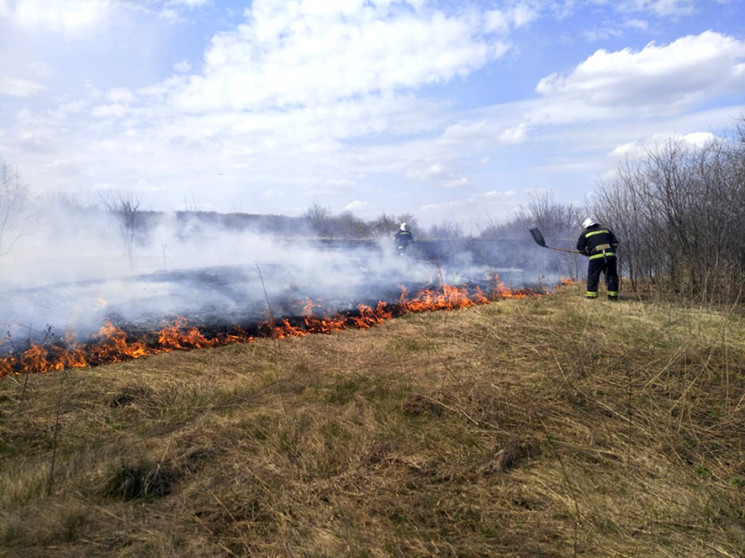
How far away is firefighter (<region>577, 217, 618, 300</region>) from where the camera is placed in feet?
35.2

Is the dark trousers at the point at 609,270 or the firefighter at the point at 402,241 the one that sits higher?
the firefighter at the point at 402,241

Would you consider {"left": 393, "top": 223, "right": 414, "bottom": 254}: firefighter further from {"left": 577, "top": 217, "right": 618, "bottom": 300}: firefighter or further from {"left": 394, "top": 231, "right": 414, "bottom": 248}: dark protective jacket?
{"left": 577, "top": 217, "right": 618, "bottom": 300}: firefighter

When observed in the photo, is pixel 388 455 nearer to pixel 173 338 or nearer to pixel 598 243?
pixel 173 338

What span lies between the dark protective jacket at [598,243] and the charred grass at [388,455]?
14.2 ft

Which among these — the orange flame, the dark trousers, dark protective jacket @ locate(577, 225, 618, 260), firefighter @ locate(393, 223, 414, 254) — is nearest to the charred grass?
the orange flame

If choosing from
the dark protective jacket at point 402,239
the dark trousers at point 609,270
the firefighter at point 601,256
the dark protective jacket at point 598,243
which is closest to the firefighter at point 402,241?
the dark protective jacket at point 402,239

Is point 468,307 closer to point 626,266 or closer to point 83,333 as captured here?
point 626,266

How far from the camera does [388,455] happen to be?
12.4ft

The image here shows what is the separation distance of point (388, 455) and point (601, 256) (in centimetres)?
895

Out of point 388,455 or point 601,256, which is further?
point 601,256

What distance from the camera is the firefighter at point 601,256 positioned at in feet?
35.2

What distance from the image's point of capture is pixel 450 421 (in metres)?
4.51

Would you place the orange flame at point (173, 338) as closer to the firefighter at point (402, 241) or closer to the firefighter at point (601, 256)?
the firefighter at point (601, 256)

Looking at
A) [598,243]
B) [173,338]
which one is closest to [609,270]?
[598,243]
